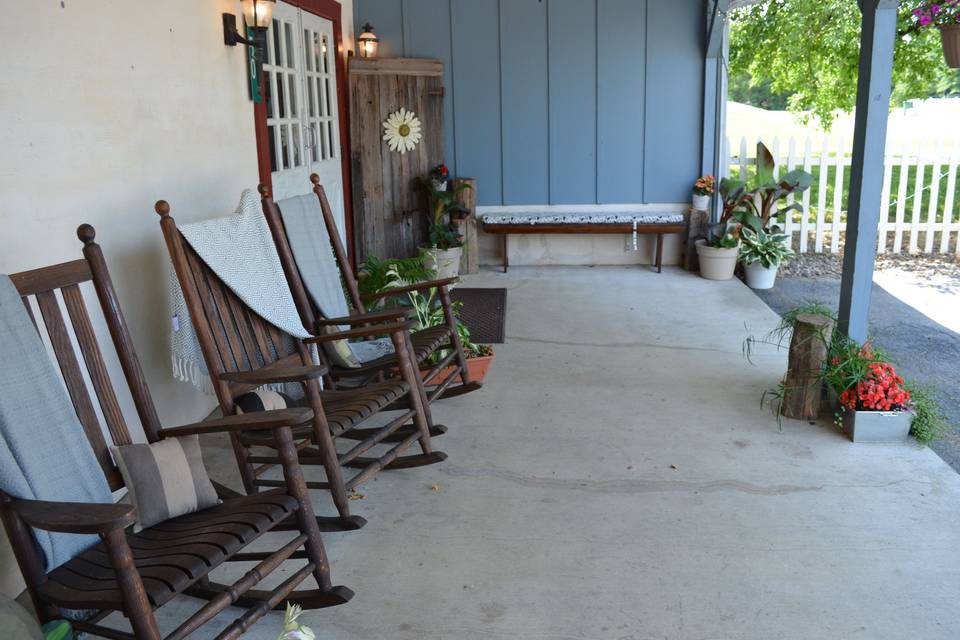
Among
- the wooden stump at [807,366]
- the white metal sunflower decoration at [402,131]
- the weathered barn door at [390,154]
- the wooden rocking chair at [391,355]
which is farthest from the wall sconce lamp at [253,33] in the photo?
the wooden stump at [807,366]

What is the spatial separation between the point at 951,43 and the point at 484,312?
2.97 m

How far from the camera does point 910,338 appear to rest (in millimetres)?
4949

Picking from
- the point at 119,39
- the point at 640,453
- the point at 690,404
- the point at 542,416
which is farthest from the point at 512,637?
the point at 119,39

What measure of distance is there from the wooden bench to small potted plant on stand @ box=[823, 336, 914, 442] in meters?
3.28

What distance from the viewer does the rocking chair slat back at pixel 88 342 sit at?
225cm

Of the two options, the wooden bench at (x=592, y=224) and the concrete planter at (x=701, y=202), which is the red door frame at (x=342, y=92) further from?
the concrete planter at (x=701, y=202)

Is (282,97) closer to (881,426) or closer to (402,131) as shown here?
(402,131)

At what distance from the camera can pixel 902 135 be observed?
12438 mm

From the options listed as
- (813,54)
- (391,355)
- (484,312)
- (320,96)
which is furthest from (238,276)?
(813,54)

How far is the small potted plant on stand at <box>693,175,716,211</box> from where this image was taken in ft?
22.2

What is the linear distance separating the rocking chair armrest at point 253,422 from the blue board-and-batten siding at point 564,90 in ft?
16.2

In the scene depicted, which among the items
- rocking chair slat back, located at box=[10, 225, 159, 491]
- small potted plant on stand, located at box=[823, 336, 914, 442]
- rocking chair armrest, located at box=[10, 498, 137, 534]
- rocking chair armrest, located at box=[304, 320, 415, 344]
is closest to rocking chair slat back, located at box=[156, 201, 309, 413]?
rocking chair armrest, located at box=[304, 320, 415, 344]

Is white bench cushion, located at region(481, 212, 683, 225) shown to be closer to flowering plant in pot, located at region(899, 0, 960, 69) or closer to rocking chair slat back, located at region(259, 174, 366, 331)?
flowering plant in pot, located at region(899, 0, 960, 69)

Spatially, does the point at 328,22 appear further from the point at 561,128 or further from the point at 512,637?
the point at 512,637
